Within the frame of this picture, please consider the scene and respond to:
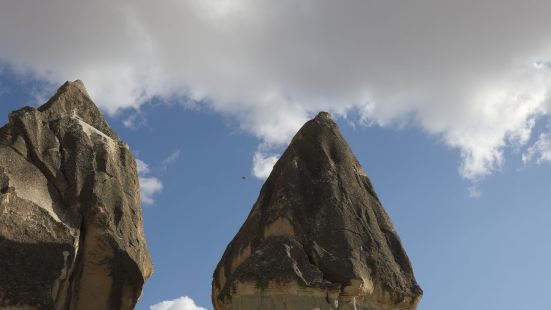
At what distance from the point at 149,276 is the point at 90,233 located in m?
2.29

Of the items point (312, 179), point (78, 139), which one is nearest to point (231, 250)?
point (312, 179)

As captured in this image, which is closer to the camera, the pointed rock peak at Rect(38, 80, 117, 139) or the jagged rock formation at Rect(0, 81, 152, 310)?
the jagged rock formation at Rect(0, 81, 152, 310)

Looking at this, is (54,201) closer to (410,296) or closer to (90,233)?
(90,233)

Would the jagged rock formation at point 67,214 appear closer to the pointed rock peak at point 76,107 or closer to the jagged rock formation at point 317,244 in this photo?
the pointed rock peak at point 76,107

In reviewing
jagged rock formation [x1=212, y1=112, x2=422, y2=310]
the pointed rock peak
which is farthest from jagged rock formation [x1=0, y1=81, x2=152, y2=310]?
jagged rock formation [x1=212, y1=112, x2=422, y2=310]

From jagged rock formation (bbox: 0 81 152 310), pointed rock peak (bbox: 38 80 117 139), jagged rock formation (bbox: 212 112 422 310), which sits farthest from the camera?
pointed rock peak (bbox: 38 80 117 139)

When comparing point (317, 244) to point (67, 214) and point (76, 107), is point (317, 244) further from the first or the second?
point (76, 107)

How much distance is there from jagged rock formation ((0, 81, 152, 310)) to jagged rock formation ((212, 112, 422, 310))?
2.40 metres

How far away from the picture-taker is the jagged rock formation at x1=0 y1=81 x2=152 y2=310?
16000mm

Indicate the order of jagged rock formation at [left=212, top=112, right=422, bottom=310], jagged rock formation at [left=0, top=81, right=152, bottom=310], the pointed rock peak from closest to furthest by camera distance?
jagged rock formation at [left=212, top=112, right=422, bottom=310] < jagged rock formation at [left=0, top=81, right=152, bottom=310] < the pointed rock peak

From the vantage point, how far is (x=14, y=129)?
59.8 ft

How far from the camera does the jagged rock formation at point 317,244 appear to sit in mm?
14547

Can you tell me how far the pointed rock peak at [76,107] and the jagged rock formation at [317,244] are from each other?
17.6 ft

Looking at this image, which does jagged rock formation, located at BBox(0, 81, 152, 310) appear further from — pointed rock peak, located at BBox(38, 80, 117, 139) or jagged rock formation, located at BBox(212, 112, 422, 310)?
jagged rock formation, located at BBox(212, 112, 422, 310)
